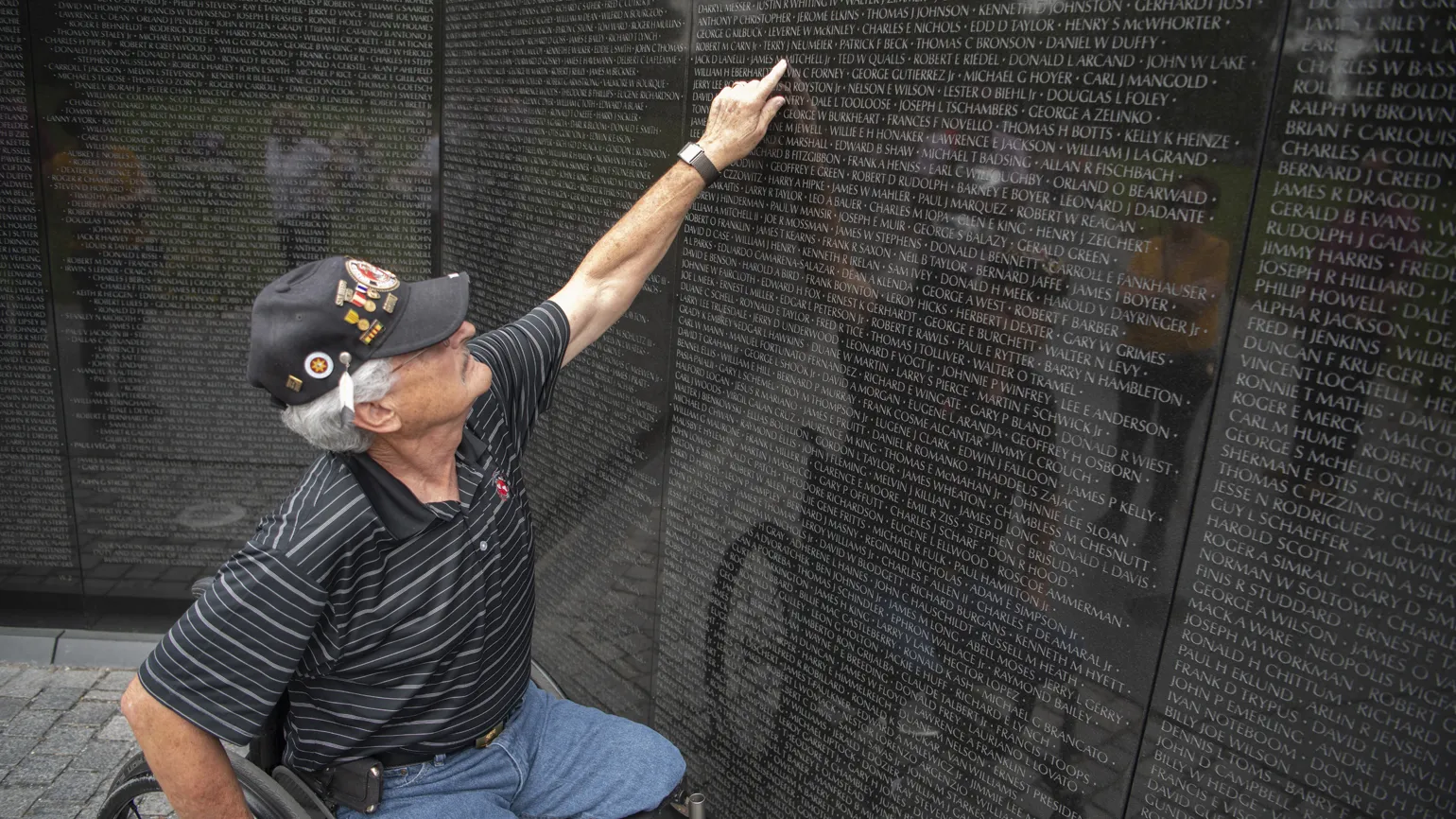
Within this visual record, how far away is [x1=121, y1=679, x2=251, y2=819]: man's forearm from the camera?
2.16 m

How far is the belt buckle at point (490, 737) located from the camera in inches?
104

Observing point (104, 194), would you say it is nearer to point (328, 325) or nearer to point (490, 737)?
point (328, 325)

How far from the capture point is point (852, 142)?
2.81 metres

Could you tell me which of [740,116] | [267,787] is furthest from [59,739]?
[740,116]

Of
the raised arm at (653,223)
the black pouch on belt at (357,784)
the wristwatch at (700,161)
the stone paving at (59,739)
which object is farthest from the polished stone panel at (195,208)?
the black pouch on belt at (357,784)

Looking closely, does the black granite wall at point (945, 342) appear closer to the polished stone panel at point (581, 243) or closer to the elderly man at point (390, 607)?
the polished stone panel at point (581, 243)

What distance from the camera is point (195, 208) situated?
16.9ft

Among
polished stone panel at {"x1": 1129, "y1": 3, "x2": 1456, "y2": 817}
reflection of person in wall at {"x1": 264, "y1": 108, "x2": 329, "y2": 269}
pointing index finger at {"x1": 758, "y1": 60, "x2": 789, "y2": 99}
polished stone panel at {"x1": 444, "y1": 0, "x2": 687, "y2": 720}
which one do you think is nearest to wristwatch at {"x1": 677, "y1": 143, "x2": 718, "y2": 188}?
pointing index finger at {"x1": 758, "y1": 60, "x2": 789, "y2": 99}

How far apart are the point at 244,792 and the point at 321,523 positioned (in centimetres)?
75

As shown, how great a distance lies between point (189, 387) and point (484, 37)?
247cm

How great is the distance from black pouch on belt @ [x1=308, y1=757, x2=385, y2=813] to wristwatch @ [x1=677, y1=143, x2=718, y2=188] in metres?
1.91

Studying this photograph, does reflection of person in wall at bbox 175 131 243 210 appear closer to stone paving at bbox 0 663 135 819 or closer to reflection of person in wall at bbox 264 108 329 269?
reflection of person in wall at bbox 264 108 329 269

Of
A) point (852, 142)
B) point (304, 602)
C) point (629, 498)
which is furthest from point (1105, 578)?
point (629, 498)

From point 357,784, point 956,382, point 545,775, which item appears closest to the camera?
point 357,784
